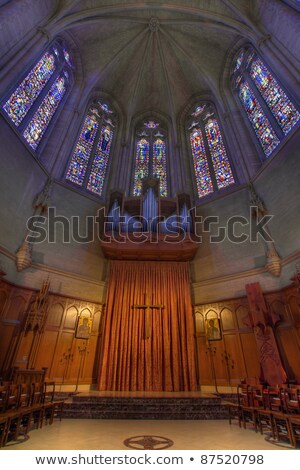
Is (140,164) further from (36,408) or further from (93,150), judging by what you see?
(36,408)


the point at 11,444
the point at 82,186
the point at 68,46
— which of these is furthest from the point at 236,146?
the point at 11,444

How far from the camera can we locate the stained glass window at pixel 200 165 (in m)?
12.8

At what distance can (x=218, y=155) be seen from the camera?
13289 millimetres

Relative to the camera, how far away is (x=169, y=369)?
915 cm

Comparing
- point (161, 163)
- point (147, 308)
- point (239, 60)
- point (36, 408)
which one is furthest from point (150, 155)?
point (36, 408)

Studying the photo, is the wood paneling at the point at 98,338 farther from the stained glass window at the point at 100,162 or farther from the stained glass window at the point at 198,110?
the stained glass window at the point at 198,110

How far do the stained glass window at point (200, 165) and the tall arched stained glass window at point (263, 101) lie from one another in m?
2.99

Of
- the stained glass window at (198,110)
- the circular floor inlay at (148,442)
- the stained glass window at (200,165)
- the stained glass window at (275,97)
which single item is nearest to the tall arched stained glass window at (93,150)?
the stained glass window at (200,165)

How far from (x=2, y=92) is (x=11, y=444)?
10016mm

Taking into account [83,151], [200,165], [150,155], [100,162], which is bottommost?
[200,165]

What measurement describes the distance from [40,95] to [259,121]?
10920 millimetres

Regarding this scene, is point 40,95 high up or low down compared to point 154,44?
down

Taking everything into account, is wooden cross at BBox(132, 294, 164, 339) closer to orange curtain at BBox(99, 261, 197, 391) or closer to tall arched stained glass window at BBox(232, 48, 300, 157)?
orange curtain at BBox(99, 261, 197, 391)

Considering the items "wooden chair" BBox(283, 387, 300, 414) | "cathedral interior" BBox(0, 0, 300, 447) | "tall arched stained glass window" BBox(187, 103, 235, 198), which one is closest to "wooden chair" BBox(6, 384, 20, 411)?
"cathedral interior" BBox(0, 0, 300, 447)
